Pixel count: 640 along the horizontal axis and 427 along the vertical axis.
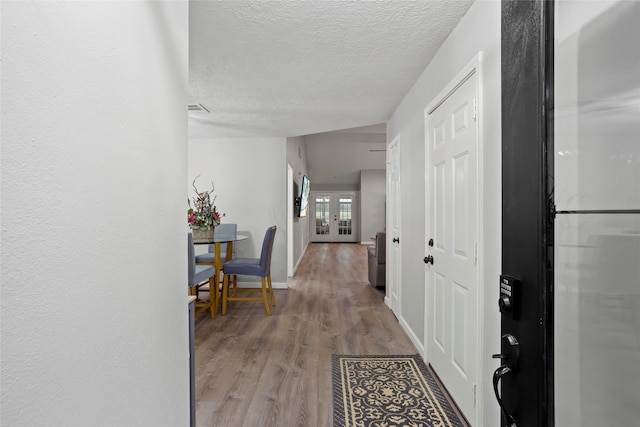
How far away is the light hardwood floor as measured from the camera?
86.3 inches

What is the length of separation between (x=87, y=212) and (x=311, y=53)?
2.11 metres

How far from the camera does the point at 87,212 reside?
0.82m

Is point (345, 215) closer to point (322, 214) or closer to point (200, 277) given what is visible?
point (322, 214)

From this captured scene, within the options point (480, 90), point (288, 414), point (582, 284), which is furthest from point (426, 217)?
point (582, 284)

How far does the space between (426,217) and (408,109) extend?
1.21 metres

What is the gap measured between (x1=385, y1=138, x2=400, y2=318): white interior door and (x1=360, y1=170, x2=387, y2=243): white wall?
25.3 ft

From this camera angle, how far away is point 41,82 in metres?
0.68

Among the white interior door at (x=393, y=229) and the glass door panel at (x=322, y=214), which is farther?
the glass door panel at (x=322, y=214)

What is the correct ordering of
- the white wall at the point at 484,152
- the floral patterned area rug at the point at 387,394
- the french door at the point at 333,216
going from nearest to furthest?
the white wall at the point at 484,152 < the floral patterned area rug at the point at 387,394 < the french door at the point at 333,216

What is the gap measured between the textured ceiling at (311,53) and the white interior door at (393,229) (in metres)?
0.56

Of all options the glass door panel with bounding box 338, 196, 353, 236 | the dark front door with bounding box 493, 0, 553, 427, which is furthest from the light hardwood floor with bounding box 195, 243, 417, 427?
the glass door panel with bounding box 338, 196, 353, 236

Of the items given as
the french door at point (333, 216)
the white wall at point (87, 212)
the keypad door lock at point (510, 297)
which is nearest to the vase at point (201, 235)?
the white wall at point (87, 212)

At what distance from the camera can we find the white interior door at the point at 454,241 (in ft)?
6.49

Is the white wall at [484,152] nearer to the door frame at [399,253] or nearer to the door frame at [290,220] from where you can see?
the door frame at [399,253]
